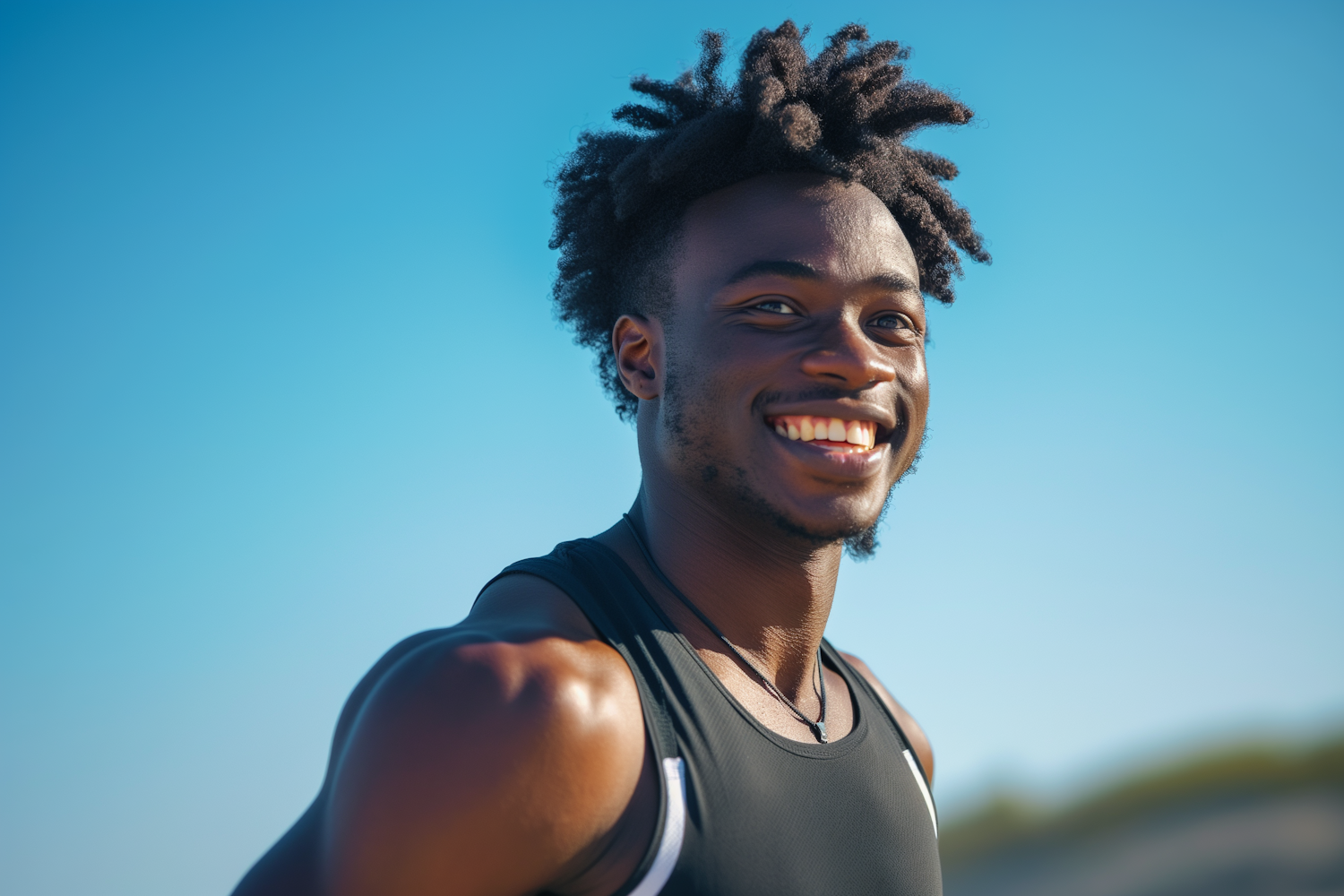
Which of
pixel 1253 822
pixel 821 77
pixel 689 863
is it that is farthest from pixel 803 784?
pixel 1253 822

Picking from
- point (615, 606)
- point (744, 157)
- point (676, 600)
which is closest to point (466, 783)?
point (615, 606)

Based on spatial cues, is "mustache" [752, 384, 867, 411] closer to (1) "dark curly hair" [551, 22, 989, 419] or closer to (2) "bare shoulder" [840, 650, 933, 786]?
(1) "dark curly hair" [551, 22, 989, 419]

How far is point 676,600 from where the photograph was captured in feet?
10.6

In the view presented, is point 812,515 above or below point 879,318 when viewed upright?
below

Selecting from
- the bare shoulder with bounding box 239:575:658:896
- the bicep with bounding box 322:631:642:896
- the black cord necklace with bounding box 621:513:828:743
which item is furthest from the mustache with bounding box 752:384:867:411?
the bicep with bounding box 322:631:642:896

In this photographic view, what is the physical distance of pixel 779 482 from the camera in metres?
3.18

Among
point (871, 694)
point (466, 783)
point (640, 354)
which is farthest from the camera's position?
point (871, 694)

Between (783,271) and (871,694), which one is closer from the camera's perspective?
(783,271)

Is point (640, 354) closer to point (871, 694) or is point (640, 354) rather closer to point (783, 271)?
point (783, 271)

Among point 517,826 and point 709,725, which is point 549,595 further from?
point 517,826

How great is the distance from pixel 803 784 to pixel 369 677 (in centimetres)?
119

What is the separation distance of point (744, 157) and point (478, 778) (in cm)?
234

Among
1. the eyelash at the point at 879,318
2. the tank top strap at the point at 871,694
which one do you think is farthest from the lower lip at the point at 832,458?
the tank top strap at the point at 871,694

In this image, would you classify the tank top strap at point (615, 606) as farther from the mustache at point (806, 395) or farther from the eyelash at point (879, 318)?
the eyelash at point (879, 318)
